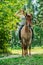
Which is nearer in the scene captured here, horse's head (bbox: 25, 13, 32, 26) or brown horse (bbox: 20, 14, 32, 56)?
horse's head (bbox: 25, 13, 32, 26)

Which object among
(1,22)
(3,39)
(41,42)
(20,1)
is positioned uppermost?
(20,1)

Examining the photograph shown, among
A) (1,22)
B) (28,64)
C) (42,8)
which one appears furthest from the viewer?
(42,8)

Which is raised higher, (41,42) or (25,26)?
(25,26)

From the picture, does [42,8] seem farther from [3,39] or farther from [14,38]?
[3,39]

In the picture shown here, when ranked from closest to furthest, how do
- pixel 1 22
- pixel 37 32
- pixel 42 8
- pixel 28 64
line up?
pixel 28 64 → pixel 1 22 → pixel 42 8 → pixel 37 32

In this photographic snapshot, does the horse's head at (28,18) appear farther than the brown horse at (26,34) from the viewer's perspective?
No

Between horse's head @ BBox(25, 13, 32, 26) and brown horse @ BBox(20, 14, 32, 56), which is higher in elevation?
horse's head @ BBox(25, 13, 32, 26)

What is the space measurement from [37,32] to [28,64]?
16050mm

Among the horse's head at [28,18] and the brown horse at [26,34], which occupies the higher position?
the horse's head at [28,18]

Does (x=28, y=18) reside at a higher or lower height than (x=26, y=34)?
higher

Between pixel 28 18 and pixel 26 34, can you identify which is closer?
pixel 28 18

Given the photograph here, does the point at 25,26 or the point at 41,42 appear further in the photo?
the point at 41,42

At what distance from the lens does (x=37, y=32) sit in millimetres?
26250

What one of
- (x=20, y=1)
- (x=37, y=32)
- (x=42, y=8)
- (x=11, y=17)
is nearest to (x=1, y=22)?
(x=11, y=17)
